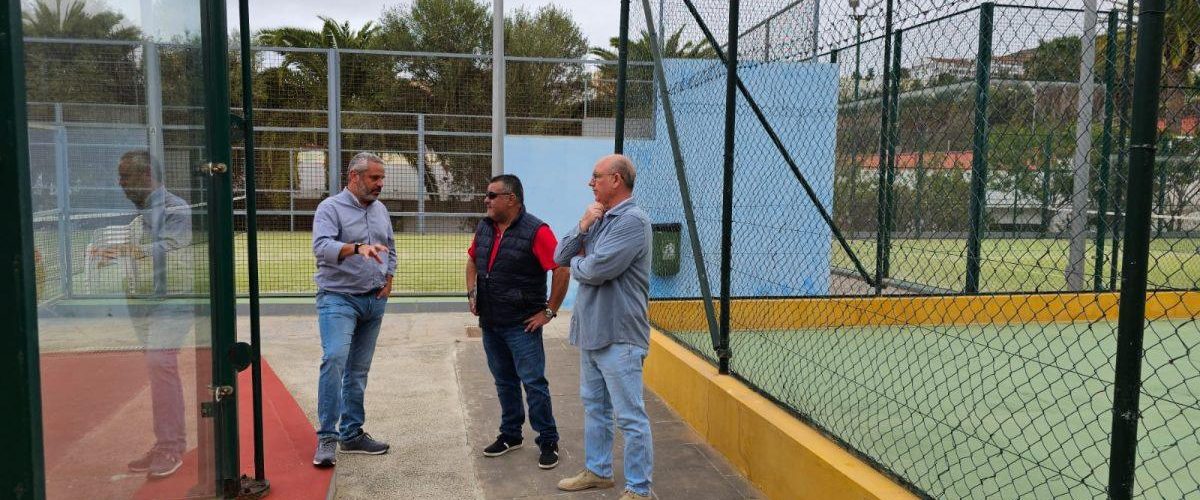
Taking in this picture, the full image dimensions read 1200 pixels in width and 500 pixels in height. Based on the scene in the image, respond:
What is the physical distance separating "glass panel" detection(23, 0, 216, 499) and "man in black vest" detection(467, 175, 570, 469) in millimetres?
1485

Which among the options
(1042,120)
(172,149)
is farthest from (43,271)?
(1042,120)

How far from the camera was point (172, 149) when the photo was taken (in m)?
3.14

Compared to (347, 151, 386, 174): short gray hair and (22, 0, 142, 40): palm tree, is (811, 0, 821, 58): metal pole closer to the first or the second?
(347, 151, 386, 174): short gray hair

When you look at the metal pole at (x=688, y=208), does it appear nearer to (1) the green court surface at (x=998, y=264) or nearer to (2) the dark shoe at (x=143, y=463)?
(1) the green court surface at (x=998, y=264)

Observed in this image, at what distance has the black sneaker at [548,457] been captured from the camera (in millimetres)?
4492

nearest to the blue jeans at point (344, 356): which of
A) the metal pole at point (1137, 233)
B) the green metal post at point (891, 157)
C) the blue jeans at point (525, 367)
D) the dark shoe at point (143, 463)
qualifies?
the blue jeans at point (525, 367)

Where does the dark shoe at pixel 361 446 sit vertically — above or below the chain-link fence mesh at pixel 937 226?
below

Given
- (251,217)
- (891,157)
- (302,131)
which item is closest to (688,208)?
(251,217)

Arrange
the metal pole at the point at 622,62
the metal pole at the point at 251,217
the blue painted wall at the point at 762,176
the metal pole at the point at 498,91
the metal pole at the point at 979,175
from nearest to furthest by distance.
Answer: the metal pole at the point at 251,217 → the metal pole at the point at 622,62 → the metal pole at the point at 979,175 → the metal pole at the point at 498,91 → the blue painted wall at the point at 762,176

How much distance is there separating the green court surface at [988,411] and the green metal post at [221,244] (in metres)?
2.75

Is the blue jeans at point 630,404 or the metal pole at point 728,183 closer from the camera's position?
the blue jeans at point 630,404

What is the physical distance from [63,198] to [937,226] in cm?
704

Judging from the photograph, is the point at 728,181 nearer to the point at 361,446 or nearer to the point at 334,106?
the point at 361,446

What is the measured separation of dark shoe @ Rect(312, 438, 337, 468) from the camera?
4.18 meters
